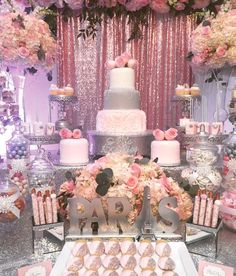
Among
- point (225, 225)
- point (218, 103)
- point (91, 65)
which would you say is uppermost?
point (91, 65)

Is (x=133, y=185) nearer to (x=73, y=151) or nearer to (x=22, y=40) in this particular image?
(x=73, y=151)

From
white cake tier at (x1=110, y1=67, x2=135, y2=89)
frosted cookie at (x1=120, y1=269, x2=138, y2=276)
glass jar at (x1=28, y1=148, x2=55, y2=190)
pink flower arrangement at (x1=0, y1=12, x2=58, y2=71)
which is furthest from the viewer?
white cake tier at (x1=110, y1=67, x2=135, y2=89)

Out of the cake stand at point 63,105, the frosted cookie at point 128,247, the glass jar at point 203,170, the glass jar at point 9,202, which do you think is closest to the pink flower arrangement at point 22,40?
the cake stand at point 63,105

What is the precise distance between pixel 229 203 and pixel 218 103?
9.00 ft

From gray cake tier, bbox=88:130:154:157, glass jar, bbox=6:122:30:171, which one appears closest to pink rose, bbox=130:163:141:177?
glass jar, bbox=6:122:30:171

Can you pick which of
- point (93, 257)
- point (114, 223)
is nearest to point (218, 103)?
point (114, 223)

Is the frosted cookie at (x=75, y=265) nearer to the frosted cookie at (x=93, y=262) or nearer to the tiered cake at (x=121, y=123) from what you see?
the frosted cookie at (x=93, y=262)

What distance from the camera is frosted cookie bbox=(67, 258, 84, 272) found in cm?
130

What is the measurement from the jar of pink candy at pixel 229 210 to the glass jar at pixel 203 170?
18 centimetres

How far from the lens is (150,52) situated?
4875 millimetres

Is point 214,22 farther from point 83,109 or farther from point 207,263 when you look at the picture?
point 207,263

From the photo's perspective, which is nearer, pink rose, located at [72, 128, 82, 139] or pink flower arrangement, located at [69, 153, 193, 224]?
pink flower arrangement, located at [69, 153, 193, 224]

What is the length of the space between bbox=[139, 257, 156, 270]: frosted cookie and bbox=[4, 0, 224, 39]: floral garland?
365 cm

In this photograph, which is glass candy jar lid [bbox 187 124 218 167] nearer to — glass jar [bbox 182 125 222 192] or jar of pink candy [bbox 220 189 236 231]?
glass jar [bbox 182 125 222 192]
